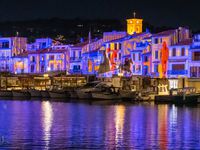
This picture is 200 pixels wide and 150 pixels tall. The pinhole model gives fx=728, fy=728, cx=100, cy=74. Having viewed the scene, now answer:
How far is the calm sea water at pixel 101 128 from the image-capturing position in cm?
4378

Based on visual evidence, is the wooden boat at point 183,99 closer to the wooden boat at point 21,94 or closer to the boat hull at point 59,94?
the boat hull at point 59,94

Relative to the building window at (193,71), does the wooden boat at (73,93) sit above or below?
below

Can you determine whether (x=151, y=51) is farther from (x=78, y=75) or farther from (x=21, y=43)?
(x=21, y=43)

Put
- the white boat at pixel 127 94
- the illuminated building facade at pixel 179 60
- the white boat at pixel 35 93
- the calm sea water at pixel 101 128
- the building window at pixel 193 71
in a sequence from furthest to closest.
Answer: the white boat at pixel 35 93, the illuminated building facade at pixel 179 60, the building window at pixel 193 71, the white boat at pixel 127 94, the calm sea water at pixel 101 128

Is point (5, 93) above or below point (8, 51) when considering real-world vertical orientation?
below

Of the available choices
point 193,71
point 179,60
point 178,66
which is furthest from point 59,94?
point 193,71

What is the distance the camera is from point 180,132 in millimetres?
51031

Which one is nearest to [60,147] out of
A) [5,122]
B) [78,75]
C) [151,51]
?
[5,122]

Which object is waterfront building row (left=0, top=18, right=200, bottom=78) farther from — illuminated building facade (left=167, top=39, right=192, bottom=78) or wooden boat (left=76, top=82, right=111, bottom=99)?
wooden boat (left=76, top=82, right=111, bottom=99)

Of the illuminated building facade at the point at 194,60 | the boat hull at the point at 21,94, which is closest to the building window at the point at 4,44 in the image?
the boat hull at the point at 21,94

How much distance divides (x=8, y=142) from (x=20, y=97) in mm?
62583

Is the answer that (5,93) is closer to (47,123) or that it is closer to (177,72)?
(177,72)

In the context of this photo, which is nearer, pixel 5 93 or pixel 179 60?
pixel 179 60

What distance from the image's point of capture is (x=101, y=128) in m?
53.6
